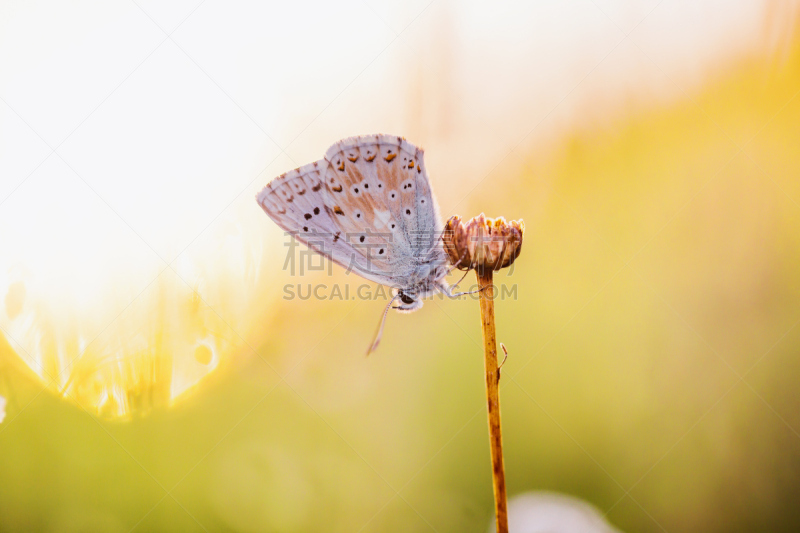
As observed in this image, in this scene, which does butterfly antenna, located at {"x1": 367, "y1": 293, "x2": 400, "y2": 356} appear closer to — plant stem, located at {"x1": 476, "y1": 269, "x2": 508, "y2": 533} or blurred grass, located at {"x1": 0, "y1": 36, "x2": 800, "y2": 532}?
blurred grass, located at {"x1": 0, "y1": 36, "x2": 800, "y2": 532}

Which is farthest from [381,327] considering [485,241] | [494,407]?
[494,407]

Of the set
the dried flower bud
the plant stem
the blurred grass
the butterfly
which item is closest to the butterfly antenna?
the butterfly

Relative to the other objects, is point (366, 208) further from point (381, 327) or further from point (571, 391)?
point (571, 391)

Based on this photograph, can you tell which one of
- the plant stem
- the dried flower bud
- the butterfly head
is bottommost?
the plant stem

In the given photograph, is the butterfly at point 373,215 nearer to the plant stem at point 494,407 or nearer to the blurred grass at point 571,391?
the blurred grass at point 571,391

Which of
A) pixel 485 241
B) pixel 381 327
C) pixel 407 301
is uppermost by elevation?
pixel 485 241

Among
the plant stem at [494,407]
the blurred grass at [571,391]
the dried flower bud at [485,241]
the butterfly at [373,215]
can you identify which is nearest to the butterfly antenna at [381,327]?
the butterfly at [373,215]
